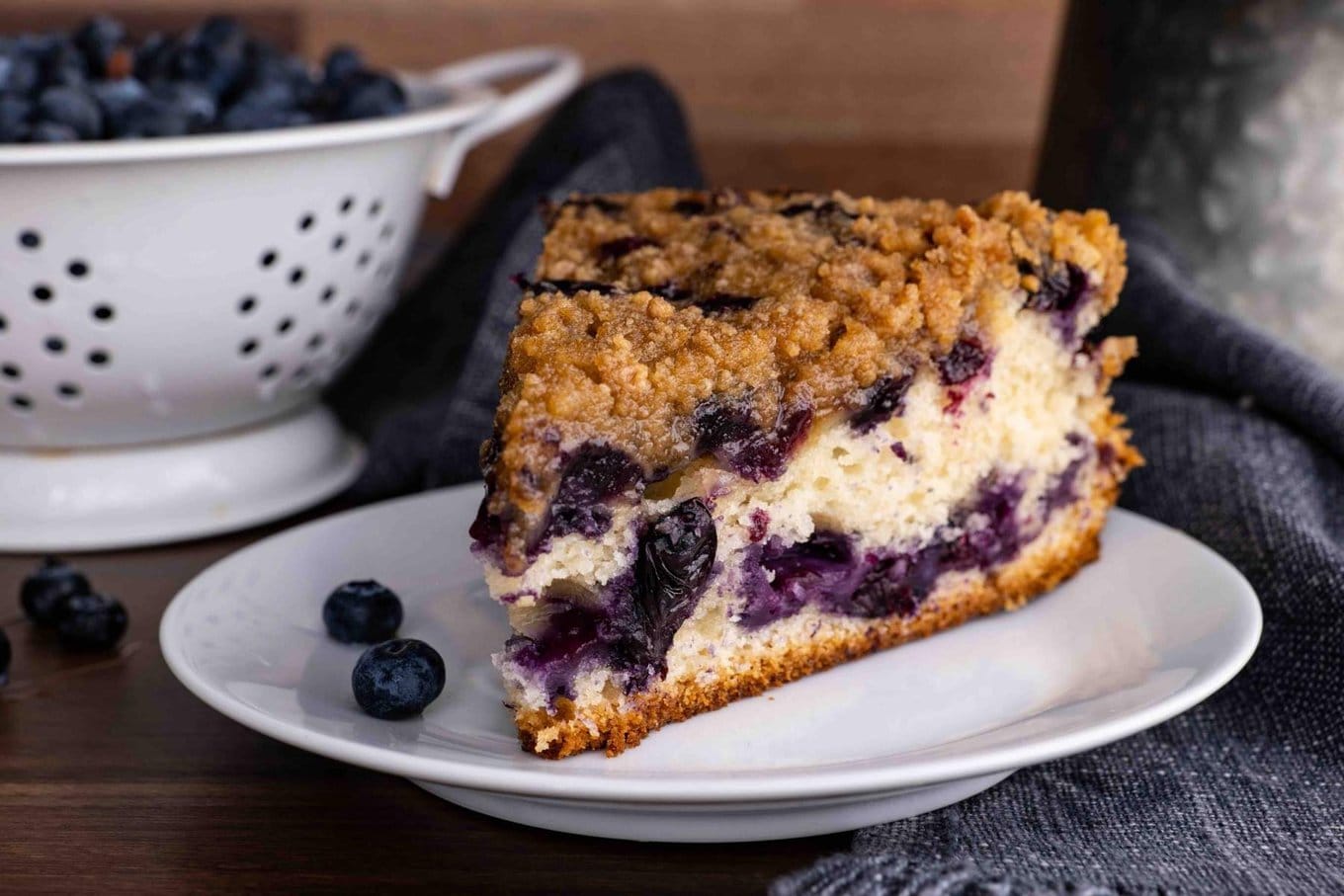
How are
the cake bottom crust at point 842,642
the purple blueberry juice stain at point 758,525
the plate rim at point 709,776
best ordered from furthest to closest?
Result: the purple blueberry juice stain at point 758,525, the cake bottom crust at point 842,642, the plate rim at point 709,776

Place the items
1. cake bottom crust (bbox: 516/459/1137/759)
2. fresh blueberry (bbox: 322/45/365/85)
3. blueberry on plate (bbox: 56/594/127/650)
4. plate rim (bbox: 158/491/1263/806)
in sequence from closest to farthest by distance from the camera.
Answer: plate rim (bbox: 158/491/1263/806)
cake bottom crust (bbox: 516/459/1137/759)
blueberry on plate (bbox: 56/594/127/650)
fresh blueberry (bbox: 322/45/365/85)

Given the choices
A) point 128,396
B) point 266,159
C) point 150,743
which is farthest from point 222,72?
point 150,743

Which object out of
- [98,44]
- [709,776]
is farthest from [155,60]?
[709,776]

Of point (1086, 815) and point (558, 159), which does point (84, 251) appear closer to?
point (558, 159)

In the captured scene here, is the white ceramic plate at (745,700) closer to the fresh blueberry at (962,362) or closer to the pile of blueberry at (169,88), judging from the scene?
the fresh blueberry at (962,362)

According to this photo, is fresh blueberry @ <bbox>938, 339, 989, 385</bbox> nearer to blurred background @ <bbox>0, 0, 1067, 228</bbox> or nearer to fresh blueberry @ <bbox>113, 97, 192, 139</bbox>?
fresh blueberry @ <bbox>113, 97, 192, 139</bbox>

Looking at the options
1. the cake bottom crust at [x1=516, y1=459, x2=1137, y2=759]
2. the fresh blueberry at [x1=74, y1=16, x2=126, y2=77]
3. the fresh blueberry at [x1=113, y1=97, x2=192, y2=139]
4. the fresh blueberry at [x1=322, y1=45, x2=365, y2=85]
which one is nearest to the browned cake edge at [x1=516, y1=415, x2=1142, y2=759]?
the cake bottom crust at [x1=516, y1=459, x2=1137, y2=759]

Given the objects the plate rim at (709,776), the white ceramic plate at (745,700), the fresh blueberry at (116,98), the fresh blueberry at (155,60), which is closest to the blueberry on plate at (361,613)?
the white ceramic plate at (745,700)
